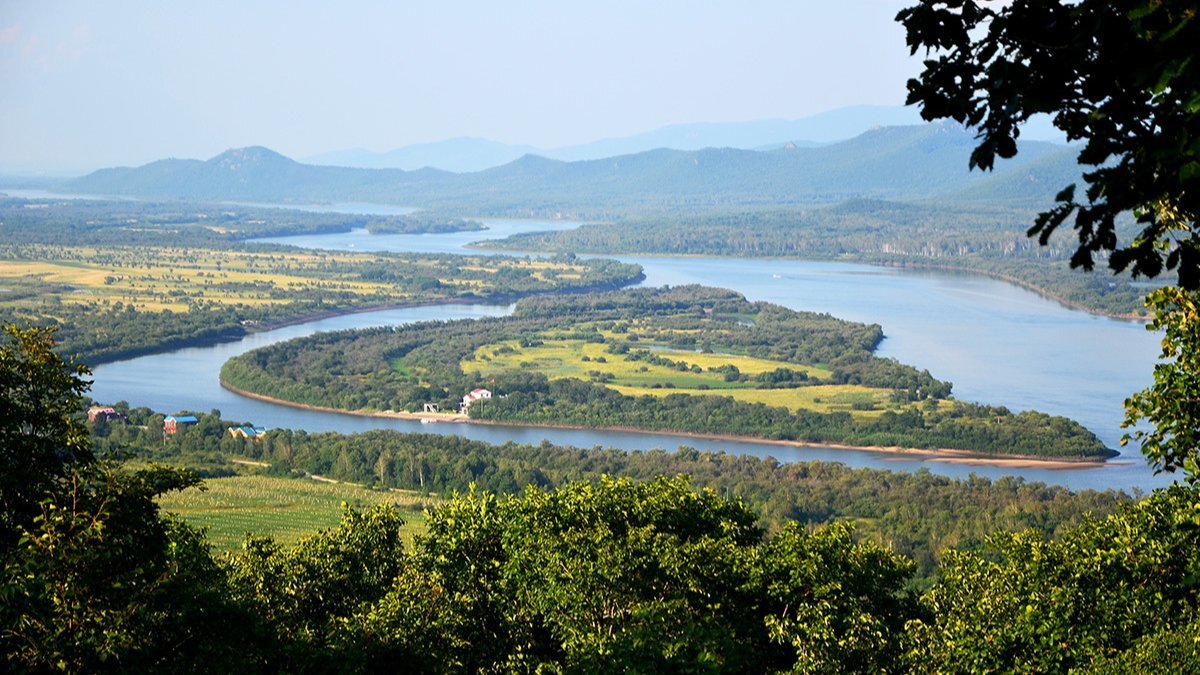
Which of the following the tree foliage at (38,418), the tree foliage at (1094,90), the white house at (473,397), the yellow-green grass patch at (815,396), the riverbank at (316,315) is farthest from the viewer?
the riverbank at (316,315)

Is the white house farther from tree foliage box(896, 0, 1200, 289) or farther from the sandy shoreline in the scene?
tree foliage box(896, 0, 1200, 289)

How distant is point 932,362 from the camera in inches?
2250

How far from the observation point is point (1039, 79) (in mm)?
3512

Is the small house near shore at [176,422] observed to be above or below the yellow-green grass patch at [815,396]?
below

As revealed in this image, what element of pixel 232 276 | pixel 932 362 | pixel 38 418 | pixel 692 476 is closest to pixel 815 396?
pixel 932 362

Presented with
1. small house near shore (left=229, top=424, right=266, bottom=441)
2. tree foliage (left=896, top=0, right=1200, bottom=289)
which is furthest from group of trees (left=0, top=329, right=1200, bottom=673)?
small house near shore (left=229, top=424, right=266, bottom=441)

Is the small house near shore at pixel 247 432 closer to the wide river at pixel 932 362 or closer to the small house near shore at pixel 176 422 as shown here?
the small house near shore at pixel 176 422

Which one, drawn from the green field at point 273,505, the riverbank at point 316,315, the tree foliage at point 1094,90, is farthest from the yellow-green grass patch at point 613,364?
the tree foliage at point 1094,90

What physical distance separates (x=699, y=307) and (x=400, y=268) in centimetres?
3011

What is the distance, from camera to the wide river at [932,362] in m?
43.8

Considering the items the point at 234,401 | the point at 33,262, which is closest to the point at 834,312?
the point at 234,401

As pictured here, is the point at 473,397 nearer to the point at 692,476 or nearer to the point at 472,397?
the point at 472,397

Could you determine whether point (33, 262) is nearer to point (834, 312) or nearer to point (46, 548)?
point (834, 312)

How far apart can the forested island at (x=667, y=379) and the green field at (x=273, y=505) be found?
39.5 ft
